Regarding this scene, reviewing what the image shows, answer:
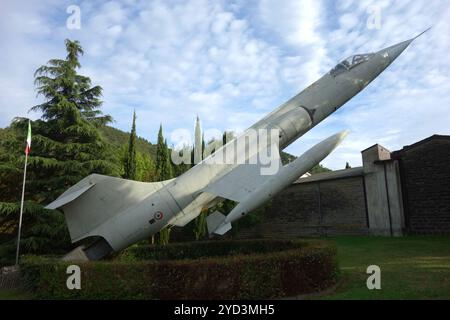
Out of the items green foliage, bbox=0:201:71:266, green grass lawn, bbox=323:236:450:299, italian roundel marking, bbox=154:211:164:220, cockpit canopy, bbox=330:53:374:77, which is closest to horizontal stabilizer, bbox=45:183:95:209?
italian roundel marking, bbox=154:211:164:220

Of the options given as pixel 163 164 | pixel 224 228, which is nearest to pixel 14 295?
pixel 224 228

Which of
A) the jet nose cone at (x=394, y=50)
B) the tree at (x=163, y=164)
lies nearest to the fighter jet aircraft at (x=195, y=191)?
the jet nose cone at (x=394, y=50)

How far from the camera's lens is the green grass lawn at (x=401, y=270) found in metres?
7.51

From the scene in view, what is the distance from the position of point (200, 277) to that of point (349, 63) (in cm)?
1059

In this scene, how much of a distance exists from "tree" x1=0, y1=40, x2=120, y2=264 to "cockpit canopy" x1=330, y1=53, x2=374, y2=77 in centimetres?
1090

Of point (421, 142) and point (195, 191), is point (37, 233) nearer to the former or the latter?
point (195, 191)

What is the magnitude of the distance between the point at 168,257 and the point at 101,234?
3990 millimetres

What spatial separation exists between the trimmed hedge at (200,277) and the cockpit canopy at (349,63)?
7809 millimetres

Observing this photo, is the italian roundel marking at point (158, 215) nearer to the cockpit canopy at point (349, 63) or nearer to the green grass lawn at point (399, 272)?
the green grass lawn at point (399, 272)

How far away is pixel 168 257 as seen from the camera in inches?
527

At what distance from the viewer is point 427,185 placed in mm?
19531
